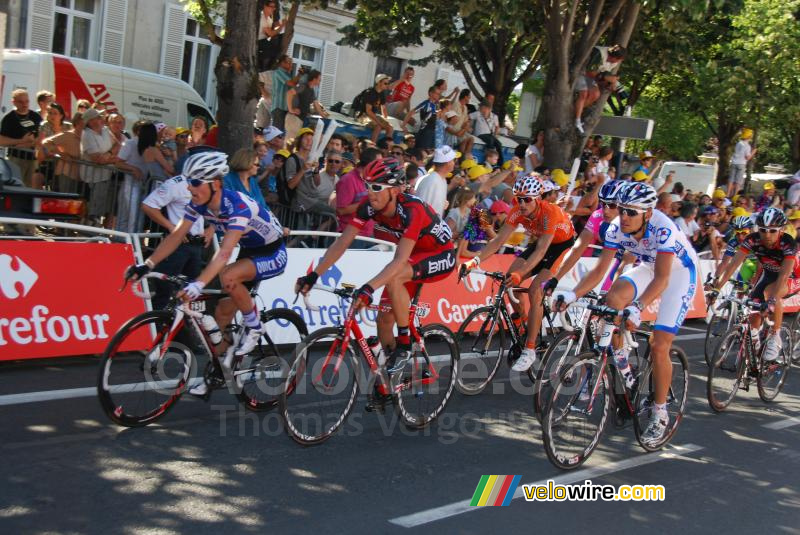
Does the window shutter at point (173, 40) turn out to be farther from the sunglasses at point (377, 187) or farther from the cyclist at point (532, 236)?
the sunglasses at point (377, 187)

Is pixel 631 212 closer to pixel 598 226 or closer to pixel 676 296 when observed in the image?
pixel 676 296

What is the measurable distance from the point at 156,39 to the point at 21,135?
1506 centimetres

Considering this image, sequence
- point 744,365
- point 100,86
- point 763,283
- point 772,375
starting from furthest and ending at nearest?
point 100,86 → point 763,283 → point 772,375 → point 744,365

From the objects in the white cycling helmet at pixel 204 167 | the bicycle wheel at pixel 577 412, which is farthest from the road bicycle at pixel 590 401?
the white cycling helmet at pixel 204 167

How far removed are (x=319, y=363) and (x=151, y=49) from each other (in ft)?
71.3

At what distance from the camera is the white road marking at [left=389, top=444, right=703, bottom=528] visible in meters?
5.42

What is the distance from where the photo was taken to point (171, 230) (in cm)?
923

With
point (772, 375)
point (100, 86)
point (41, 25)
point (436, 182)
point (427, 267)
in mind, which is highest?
point (41, 25)

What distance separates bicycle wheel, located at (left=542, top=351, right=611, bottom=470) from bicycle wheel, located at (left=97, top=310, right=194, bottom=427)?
265cm

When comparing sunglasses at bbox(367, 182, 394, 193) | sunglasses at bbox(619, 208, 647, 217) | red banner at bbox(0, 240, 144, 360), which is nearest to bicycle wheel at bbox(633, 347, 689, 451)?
sunglasses at bbox(619, 208, 647, 217)

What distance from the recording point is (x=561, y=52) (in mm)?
16922

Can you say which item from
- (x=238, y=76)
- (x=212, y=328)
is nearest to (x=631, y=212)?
(x=212, y=328)

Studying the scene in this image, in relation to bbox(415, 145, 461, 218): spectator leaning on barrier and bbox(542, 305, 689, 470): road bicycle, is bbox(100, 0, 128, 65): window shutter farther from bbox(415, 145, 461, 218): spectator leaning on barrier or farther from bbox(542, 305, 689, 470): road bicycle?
bbox(542, 305, 689, 470): road bicycle

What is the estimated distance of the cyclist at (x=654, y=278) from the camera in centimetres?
707
